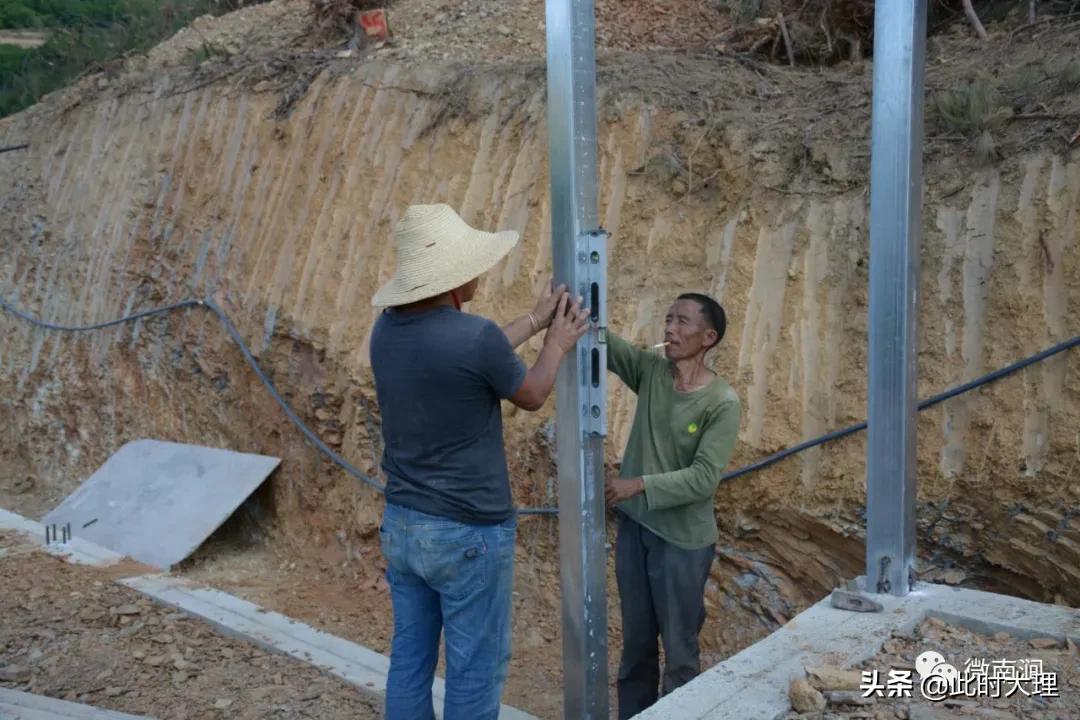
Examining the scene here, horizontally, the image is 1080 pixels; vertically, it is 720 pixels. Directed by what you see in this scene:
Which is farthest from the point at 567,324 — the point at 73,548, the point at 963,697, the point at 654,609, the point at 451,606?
the point at 73,548

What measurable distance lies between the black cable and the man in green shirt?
1.16 meters

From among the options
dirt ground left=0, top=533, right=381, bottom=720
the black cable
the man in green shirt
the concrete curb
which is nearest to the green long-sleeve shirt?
the man in green shirt

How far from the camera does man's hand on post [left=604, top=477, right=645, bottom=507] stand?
362cm

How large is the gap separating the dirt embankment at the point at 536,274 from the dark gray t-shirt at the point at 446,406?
6.78 feet

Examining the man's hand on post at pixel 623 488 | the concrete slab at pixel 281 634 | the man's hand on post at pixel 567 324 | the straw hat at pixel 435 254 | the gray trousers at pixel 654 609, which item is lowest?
the concrete slab at pixel 281 634

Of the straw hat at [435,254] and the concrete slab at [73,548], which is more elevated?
the straw hat at [435,254]

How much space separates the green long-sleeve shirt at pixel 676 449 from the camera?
143 inches

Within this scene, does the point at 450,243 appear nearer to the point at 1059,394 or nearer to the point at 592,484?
the point at 592,484

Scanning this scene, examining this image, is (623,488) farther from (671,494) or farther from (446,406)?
(446,406)

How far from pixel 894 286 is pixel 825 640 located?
1174 mm

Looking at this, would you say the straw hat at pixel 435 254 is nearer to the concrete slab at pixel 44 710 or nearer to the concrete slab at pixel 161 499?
the concrete slab at pixel 44 710

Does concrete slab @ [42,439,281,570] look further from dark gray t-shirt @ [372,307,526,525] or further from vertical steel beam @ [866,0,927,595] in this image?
vertical steel beam @ [866,0,927,595]

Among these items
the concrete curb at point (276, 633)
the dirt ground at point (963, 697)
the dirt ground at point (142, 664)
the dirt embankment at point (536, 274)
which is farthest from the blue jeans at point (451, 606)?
the dirt embankment at point (536, 274)

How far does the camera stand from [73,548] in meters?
7.01
